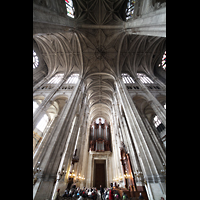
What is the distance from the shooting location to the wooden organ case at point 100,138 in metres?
22.9

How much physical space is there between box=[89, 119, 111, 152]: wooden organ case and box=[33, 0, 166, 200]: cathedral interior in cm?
24

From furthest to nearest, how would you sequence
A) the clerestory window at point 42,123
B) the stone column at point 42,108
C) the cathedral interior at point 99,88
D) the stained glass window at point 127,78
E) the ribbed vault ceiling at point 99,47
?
the clerestory window at point 42,123 → the stained glass window at point 127,78 → the ribbed vault ceiling at point 99,47 → the stone column at point 42,108 → the cathedral interior at point 99,88

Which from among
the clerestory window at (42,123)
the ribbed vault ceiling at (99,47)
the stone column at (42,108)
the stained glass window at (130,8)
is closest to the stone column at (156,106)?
the ribbed vault ceiling at (99,47)

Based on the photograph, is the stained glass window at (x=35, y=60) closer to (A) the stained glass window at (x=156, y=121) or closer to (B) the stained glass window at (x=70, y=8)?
(B) the stained glass window at (x=70, y=8)

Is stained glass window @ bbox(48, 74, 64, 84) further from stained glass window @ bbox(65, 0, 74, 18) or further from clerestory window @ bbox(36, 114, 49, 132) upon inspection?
stained glass window @ bbox(65, 0, 74, 18)

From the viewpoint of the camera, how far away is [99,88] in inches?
956

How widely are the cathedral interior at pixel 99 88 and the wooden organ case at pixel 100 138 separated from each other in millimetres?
244

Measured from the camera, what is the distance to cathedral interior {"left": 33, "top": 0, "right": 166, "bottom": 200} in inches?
319

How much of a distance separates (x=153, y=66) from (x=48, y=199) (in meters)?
22.8

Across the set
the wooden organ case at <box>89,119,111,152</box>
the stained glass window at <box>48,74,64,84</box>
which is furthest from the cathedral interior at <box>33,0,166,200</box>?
the wooden organ case at <box>89,119,111,152</box>

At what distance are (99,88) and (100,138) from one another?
12.6m
